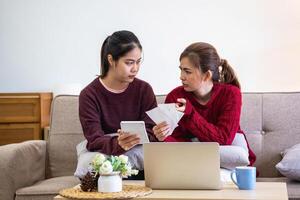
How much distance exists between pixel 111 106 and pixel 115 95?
58mm

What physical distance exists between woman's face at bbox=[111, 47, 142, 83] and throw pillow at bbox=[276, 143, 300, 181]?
2.70ft

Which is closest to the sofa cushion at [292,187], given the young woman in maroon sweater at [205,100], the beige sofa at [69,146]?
the beige sofa at [69,146]

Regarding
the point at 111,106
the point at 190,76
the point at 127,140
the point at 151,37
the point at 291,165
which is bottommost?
the point at 291,165

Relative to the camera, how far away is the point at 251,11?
4.09m

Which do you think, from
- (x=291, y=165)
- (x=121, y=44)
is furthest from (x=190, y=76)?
(x=291, y=165)

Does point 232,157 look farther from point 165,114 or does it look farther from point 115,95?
point 115,95

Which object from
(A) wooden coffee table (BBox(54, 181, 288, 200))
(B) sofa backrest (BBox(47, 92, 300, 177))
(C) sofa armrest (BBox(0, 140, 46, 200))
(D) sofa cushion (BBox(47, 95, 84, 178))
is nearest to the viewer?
(A) wooden coffee table (BBox(54, 181, 288, 200))

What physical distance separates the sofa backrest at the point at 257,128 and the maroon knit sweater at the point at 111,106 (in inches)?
9.5

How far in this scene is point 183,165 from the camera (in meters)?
2.00

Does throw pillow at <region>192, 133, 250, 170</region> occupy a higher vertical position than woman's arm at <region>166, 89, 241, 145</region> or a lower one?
lower

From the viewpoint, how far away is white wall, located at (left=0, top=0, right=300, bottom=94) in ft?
13.3

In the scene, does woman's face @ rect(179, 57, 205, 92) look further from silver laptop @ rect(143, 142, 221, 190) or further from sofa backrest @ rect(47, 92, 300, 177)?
silver laptop @ rect(143, 142, 221, 190)

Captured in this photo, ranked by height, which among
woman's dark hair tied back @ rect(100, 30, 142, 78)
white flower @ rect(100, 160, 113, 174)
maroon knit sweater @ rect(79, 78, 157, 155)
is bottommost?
white flower @ rect(100, 160, 113, 174)

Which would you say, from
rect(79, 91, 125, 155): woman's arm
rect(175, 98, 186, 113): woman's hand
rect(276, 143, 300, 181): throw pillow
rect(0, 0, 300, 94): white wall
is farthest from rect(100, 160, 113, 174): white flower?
rect(0, 0, 300, 94): white wall
